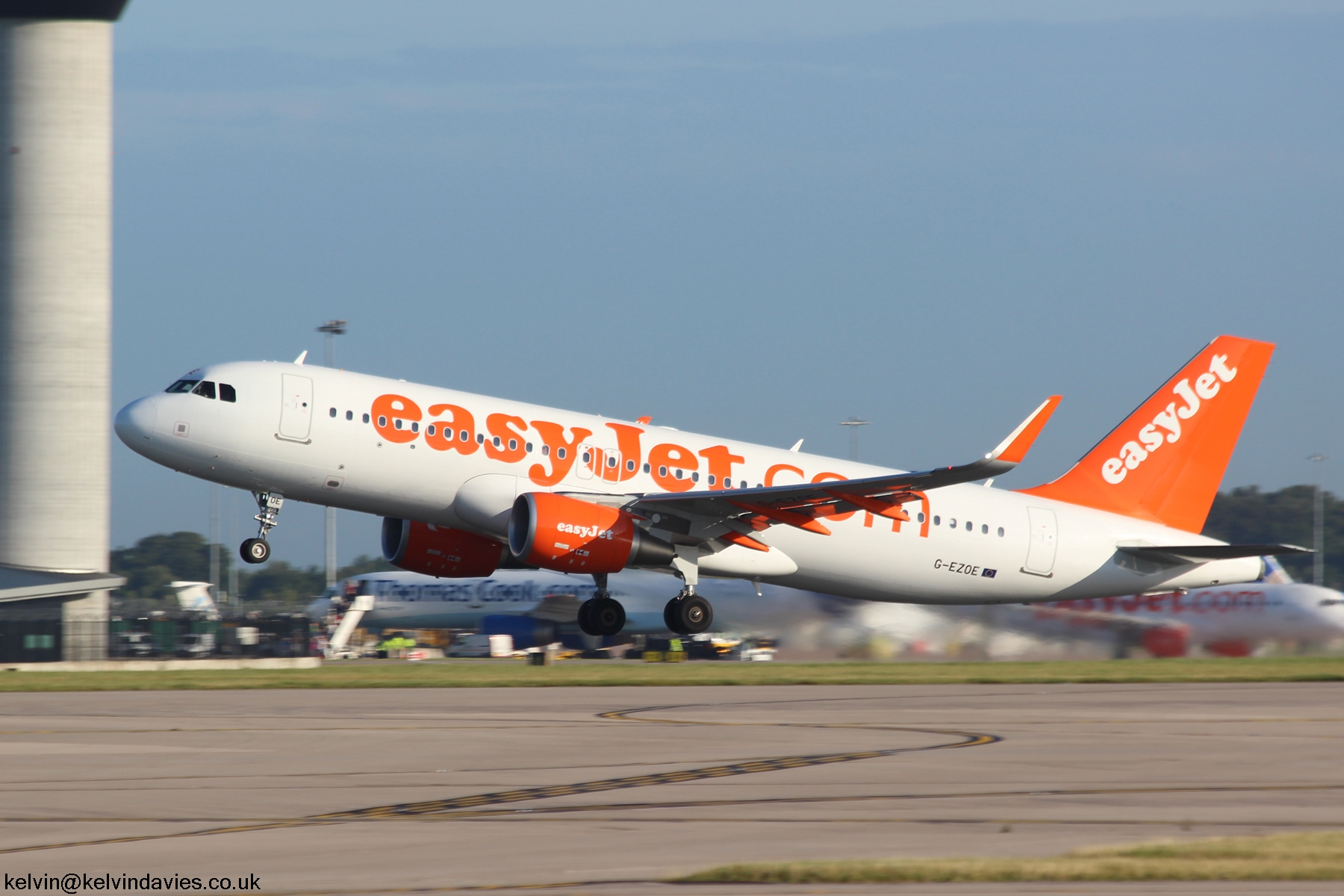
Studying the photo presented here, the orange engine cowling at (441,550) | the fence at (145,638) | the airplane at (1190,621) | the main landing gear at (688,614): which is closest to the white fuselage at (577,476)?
the main landing gear at (688,614)

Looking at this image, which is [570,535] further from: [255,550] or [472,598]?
[472,598]

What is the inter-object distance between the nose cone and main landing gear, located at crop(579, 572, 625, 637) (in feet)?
32.0

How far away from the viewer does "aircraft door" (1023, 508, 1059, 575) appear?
37906mm

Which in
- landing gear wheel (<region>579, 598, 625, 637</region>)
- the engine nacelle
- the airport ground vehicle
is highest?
the engine nacelle

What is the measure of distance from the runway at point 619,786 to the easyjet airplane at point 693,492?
6.65m

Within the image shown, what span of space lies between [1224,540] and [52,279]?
67.9 meters

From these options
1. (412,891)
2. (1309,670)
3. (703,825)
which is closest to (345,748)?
(703,825)

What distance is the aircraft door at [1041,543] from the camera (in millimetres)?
37906

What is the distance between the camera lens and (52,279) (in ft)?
195

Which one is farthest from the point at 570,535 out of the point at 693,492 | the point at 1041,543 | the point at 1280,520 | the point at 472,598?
the point at 1280,520

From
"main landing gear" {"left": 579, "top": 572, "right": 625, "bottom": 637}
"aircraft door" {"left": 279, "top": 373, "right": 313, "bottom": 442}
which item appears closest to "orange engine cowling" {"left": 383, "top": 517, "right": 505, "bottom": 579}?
"main landing gear" {"left": 579, "top": 572, "right": 625, "bottom": 637}

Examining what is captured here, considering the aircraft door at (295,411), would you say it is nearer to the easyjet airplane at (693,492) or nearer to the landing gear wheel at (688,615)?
the easyjet airplane at (693,492)

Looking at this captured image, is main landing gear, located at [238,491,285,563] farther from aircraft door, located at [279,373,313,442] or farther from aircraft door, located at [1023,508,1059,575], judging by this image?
aircraft door, located at [1023,508,1059,575]

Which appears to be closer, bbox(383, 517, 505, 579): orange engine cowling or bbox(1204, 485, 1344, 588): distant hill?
bbox(383, 517, 505, 579): orange engine cowling
